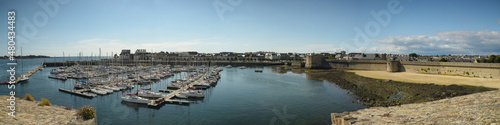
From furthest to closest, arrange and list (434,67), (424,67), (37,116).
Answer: (424,67)
(434,67)
(37,116)

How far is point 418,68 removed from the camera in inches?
1842

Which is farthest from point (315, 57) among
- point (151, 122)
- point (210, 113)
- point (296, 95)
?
point (151, 122)

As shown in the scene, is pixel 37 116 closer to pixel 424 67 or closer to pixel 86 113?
pixel 86 113

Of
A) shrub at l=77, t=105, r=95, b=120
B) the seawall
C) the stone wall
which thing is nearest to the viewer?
shrub at l=77, t=105, r=95, b=120

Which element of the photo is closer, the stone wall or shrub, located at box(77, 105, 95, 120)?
shrub, located at box(77, 105, 95, 120)

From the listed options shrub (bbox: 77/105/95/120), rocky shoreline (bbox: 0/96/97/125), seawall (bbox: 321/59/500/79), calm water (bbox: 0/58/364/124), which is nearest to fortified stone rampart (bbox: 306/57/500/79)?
seawall (bbox: 321/59/500/79)

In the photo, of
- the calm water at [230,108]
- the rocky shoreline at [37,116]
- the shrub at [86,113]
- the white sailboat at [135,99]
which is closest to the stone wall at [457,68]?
the calm water at [230,108]

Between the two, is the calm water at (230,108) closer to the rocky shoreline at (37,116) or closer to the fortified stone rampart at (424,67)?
the rocky shoreline at (37,116)

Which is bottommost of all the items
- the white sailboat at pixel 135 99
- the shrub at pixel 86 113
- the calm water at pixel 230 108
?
the calm water at pixel 230 108

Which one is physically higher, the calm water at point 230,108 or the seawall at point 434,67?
the seawall at point 434,67

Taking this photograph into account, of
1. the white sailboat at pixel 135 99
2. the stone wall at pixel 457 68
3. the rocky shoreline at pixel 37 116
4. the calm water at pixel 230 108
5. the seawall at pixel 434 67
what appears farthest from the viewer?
the seawall at pixel 434 67

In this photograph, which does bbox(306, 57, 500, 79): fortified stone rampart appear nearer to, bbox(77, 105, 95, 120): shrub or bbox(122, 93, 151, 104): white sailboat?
bbox(122, 93, 151, 104): white sailboat

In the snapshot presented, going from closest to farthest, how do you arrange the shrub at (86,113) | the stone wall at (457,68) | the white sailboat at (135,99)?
the shrub at (86,113) → the white sailboat at (135,99) → the stone wall at (457,68)

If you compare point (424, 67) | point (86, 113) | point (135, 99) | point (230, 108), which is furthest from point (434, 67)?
point (86, 113)
